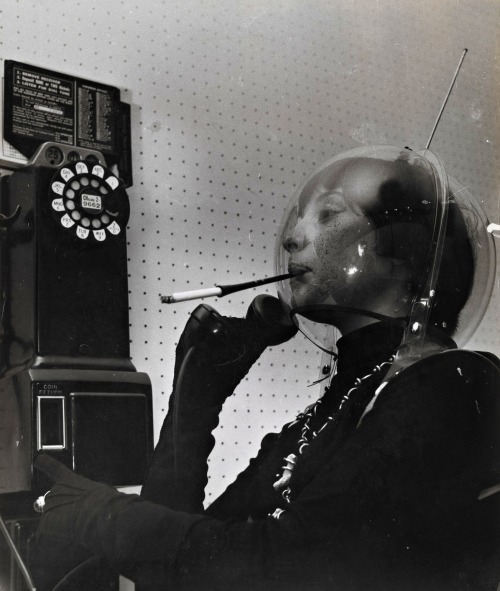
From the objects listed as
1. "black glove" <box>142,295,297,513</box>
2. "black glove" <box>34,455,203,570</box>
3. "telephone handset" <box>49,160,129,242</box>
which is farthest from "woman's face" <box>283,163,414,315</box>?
"black glove" <box>34,455,203,570</box>

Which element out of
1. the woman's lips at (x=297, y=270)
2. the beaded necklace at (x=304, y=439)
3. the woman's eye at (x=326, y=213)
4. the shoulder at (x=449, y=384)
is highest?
the woman's eye at (x=326, y=213)

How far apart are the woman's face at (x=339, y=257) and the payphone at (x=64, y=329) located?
1.12ft

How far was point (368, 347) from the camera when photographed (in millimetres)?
1330

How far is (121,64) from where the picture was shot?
1558 mm

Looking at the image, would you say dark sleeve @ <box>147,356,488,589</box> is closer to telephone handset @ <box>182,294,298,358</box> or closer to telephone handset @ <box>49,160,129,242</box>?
telephone handset @ <box>182,294,298,358</box>

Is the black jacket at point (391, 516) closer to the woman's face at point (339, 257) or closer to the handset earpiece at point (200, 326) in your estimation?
the woman's face at point (339, 257)

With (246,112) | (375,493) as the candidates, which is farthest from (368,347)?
(246,112)

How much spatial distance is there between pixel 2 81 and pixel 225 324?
63 centimetres

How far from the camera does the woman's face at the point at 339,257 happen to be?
4.33 ft

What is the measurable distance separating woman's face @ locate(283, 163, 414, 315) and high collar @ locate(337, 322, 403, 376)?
0.11 ft

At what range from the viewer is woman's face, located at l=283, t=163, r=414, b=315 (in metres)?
1.32

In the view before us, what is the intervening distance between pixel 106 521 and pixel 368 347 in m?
0.54

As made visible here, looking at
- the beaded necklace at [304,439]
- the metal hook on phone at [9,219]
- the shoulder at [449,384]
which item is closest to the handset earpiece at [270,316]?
the beaded necklace at [304,439]

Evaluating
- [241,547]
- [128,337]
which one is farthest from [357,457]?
[128,337]
